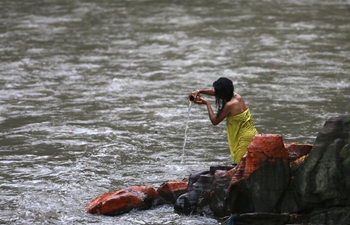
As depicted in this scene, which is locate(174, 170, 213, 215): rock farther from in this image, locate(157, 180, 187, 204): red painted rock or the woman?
the woman

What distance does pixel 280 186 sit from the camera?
24.7ft

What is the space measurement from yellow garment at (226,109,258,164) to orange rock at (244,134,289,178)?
0.92 m

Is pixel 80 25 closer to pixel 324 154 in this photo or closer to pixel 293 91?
pixel 293 91

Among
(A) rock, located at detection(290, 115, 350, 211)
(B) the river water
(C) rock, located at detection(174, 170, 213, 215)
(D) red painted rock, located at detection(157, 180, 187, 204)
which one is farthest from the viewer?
(B) the river water

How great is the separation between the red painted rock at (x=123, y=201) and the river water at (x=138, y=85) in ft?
0.34

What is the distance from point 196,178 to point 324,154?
141cm

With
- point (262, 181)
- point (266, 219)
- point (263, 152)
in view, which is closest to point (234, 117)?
point (263, 152)

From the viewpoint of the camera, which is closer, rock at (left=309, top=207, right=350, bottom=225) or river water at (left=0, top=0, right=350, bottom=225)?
rock at (left=309, top=207, right=350, bottom=225)

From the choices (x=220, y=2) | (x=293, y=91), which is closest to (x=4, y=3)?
(x=220, y=2)

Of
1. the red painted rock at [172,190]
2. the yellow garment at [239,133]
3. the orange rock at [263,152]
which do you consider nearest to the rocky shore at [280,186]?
the orange rock at [263,152]

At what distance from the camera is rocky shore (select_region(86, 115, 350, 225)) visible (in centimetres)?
729

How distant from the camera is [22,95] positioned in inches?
562

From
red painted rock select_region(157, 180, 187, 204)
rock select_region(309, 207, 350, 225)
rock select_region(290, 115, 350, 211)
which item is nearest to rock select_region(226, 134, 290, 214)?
rock select_region(290, 115, 350, 211)

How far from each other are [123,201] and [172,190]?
0.55 metres
